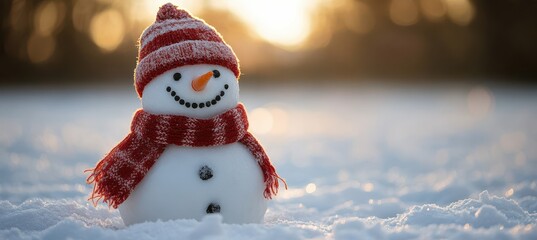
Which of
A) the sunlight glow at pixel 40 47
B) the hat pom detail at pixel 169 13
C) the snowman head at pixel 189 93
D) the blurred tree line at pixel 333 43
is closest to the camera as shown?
the snowman head at pixel 189 93

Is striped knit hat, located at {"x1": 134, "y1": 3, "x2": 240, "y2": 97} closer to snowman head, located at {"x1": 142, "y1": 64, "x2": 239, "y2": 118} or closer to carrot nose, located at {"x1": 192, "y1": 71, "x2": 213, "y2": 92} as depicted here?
Answer: snowman head, located at {"x1": 142, "y1": 64, "x2": 239, "y2": 118}

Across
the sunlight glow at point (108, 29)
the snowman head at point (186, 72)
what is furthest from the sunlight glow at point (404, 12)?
the snowman head at point (186, 72)

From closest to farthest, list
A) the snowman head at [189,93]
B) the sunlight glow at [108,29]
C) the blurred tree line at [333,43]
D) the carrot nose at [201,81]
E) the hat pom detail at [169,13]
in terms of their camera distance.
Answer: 1. the carrot nose at [201,81]
2. the snowman head at [189,93]
3. the hat pom detail at [169,13]
4. the blurred tree line at [333,43]
5. the sunlight glow at [108,29]

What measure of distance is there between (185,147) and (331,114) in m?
10.9

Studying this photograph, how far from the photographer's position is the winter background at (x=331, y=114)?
10.7 feet

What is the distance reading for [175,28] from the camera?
314 cm

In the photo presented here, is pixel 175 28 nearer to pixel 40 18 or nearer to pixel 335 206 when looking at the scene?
pixel 335 206

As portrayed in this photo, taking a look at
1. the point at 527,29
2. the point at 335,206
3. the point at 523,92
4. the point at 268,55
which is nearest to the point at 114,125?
the point at 335,206

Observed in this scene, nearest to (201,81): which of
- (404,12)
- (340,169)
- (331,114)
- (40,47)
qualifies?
(340,169)

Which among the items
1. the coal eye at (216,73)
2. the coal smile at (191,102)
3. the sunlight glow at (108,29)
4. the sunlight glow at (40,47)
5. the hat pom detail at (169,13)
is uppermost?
the sunlight glow at (108,29)

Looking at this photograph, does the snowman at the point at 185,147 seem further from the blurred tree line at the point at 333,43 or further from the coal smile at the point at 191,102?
the blurred tree line at the point at 333,43

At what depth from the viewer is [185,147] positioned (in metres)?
3.05

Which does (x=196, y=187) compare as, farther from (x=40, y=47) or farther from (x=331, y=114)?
(x=40, y=47)

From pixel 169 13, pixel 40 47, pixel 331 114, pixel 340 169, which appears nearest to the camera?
pixel 169 13
